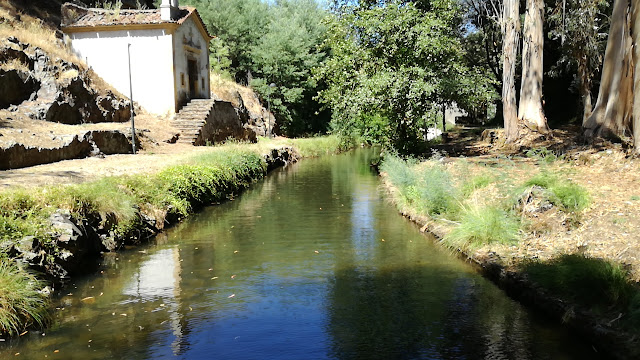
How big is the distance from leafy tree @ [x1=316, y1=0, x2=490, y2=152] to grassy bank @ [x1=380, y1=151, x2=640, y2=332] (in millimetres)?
4925

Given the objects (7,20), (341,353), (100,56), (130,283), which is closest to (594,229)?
(341,353)

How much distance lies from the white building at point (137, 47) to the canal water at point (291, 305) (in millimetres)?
16232

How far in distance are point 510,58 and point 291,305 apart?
56.8 feet

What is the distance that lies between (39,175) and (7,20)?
16.1 meters

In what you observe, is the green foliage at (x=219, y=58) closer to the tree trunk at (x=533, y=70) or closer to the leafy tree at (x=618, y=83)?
the tree trunk at (x=533, y=70)

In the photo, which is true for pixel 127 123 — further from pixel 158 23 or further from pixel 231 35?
pixel 231 35

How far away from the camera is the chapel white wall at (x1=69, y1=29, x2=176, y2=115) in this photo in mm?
26156

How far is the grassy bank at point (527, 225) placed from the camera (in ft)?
21.4

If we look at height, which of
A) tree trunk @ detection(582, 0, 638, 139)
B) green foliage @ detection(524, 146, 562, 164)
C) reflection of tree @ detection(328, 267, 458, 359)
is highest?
tree trunk @ detection(582, 0, 638, 139)

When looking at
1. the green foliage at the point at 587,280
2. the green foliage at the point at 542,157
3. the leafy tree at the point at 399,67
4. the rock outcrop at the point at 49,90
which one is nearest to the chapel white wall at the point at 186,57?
the rock outcrop at the point at 49,90

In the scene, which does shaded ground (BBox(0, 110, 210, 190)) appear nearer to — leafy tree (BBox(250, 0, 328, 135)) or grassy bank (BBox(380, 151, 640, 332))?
grassy bank (BBox(380, 151, 640, 332))

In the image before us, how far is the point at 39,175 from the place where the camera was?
12.6 metres

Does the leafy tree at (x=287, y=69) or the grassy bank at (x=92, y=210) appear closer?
the grassy bank at (x=92, y=210)

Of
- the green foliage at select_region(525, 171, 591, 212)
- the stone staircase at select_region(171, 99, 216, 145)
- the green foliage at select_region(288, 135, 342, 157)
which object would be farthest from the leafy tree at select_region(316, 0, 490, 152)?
the green foliage at select_region(288, 135, 342, 157)
